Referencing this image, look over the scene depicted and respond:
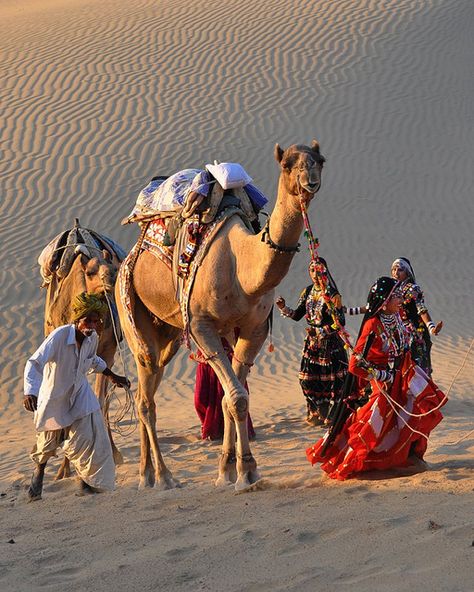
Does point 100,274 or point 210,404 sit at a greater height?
point 100,274

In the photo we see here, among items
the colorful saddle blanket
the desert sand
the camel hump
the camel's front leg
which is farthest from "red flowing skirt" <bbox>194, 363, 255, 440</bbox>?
the camel's front leg

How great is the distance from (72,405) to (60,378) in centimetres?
24

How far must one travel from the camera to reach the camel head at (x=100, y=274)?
26.0 feet

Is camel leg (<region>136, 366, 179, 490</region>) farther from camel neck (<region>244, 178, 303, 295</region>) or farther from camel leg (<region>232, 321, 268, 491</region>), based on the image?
camel neck (<region>244, 178, 303, 295</region>)

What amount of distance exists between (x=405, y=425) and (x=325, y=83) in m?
17.7

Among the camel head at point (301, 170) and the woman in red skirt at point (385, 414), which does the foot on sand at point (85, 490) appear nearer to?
the woman in red skirt at point (385, 414)

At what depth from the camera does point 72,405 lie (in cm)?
670

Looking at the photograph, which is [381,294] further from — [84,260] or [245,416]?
[84,260]

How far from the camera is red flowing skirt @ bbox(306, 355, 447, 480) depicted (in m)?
6.35

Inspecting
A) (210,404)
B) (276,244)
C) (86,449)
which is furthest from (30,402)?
(210,404)

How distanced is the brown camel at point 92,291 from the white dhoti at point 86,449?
1042 mm

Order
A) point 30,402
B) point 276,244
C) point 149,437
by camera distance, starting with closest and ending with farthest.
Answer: point 276,244, point 30,402, point 149,437

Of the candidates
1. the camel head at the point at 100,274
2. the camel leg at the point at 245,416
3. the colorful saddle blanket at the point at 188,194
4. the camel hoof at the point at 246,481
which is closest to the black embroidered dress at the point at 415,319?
the colorful saddle blanket at the point at 188,194

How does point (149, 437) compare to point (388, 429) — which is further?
point (149, 437)
